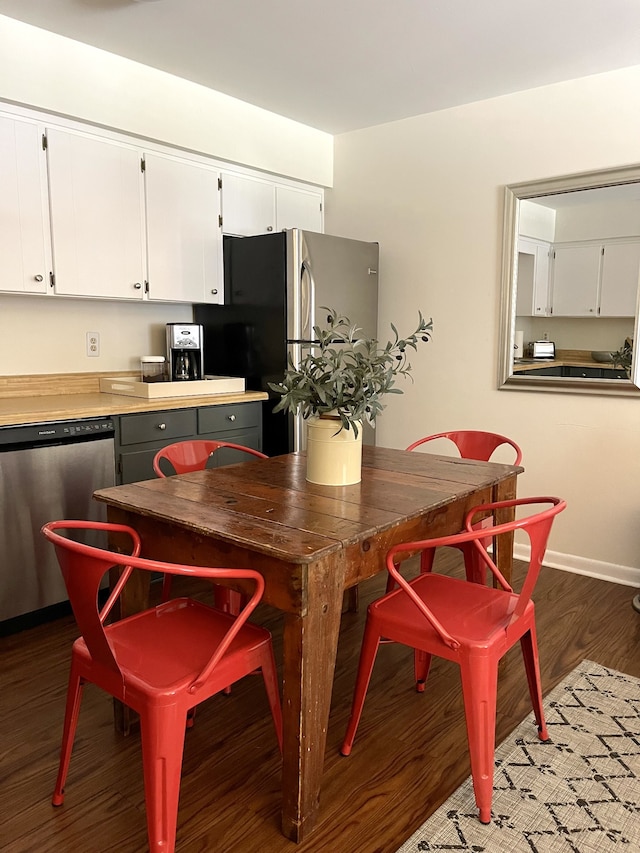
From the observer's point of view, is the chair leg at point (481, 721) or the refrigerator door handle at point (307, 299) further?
the refrigerator door handle at point (307, 299)

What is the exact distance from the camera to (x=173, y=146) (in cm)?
340

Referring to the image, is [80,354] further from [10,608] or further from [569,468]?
[569,468]

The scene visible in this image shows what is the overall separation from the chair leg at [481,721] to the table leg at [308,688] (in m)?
0.36

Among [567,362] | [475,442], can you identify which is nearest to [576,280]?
[567,362]

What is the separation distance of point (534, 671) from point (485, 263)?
7.93ft

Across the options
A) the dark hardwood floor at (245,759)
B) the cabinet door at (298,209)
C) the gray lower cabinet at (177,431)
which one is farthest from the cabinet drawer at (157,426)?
the cabinet door at (298,209)

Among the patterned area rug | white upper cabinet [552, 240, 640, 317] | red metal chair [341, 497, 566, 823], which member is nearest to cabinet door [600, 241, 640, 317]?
white upper cabinet [552, 240, 640, 317]

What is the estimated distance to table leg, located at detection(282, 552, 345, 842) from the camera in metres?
1.46

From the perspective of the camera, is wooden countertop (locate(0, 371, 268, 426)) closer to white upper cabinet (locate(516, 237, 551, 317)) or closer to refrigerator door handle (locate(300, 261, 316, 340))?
refrigerator door handle (locate(300, 261, 316, 340))

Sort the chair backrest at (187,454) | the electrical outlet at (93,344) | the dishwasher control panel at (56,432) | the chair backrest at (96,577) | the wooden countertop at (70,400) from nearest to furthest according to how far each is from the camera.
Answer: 1. the chair backrest at (96,577)
2. the chair backrest at (187,454)
3. the dishwasher control panel at (56,432)
4. the wooden countertop at (70,400)
5. the electrical outlet at (93,344)

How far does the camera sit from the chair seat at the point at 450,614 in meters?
1.68

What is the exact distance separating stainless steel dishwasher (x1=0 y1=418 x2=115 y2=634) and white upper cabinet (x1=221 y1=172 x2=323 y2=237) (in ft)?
5.27

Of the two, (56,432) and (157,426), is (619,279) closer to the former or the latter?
(157,426)

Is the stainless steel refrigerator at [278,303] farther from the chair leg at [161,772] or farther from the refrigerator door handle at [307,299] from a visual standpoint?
the chair leg at [161,772]
